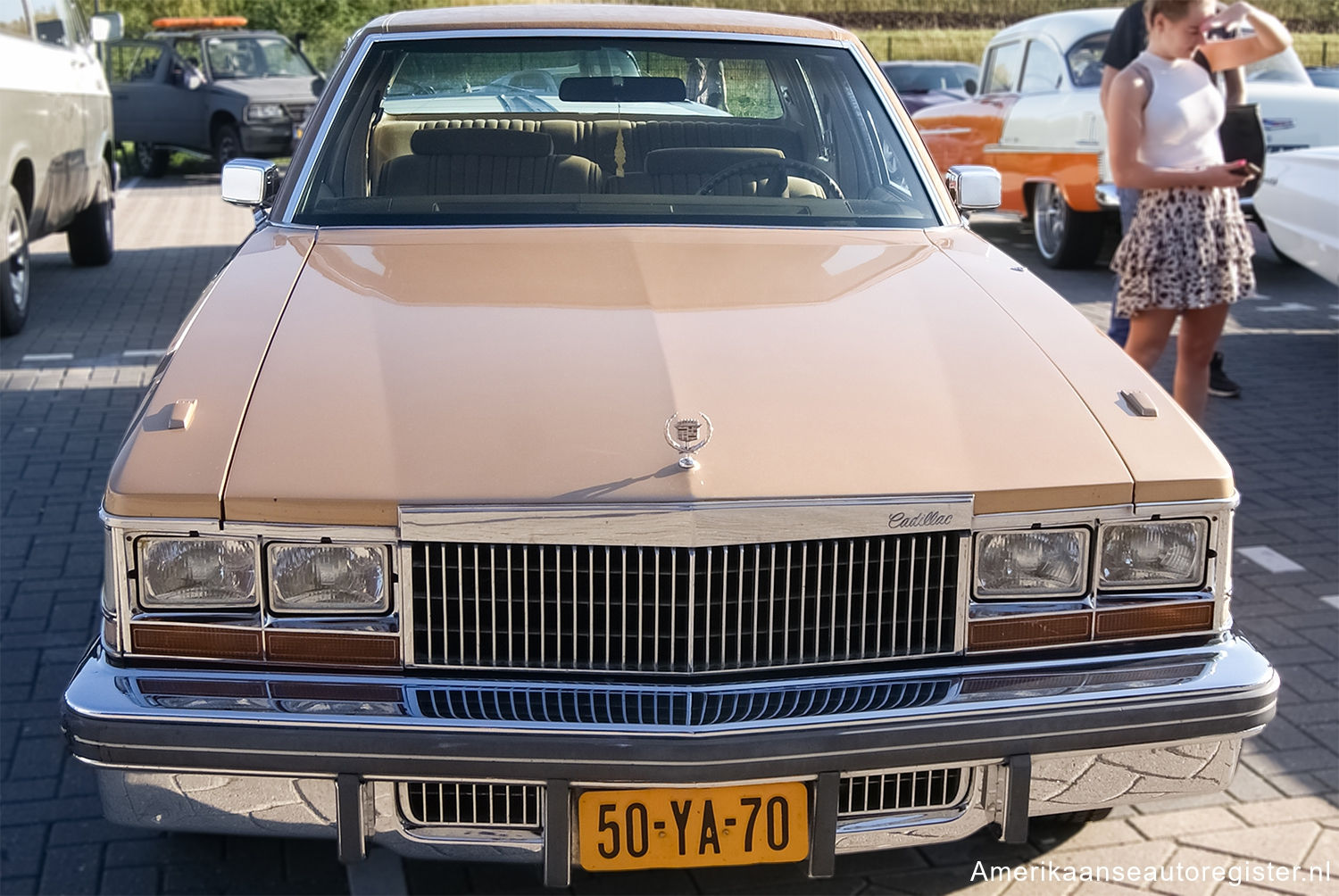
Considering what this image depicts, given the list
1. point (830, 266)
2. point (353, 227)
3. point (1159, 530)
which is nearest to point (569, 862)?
point (1159, 530)

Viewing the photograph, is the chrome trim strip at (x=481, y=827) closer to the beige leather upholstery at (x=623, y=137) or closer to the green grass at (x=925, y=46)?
the beige leather upholstery at (x=623, y=137)

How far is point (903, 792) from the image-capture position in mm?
2449

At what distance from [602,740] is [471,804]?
290mm

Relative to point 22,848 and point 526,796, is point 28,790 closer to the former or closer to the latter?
point 22,848

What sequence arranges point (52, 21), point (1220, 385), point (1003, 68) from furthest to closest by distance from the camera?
1. point (1003, 68)
2. point (52, 21)
3. point (1220, 385)

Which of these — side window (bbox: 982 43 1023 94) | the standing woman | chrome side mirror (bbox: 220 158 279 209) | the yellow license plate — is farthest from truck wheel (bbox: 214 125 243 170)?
the yellow license plate

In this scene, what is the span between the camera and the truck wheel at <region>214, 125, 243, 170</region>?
16.5 meters

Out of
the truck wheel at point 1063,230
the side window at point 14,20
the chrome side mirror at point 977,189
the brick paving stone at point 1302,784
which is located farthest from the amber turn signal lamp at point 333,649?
the truck wheel at point 1063,230

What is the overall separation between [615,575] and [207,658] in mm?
738

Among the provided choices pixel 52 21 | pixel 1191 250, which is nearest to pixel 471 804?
pixel 1191 250

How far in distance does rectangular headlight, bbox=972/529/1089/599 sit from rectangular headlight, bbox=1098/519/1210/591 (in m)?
0.05

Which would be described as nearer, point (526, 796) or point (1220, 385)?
point (526, 796)

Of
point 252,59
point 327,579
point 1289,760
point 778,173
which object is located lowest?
point 1289,760

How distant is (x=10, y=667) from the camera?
3779mm
